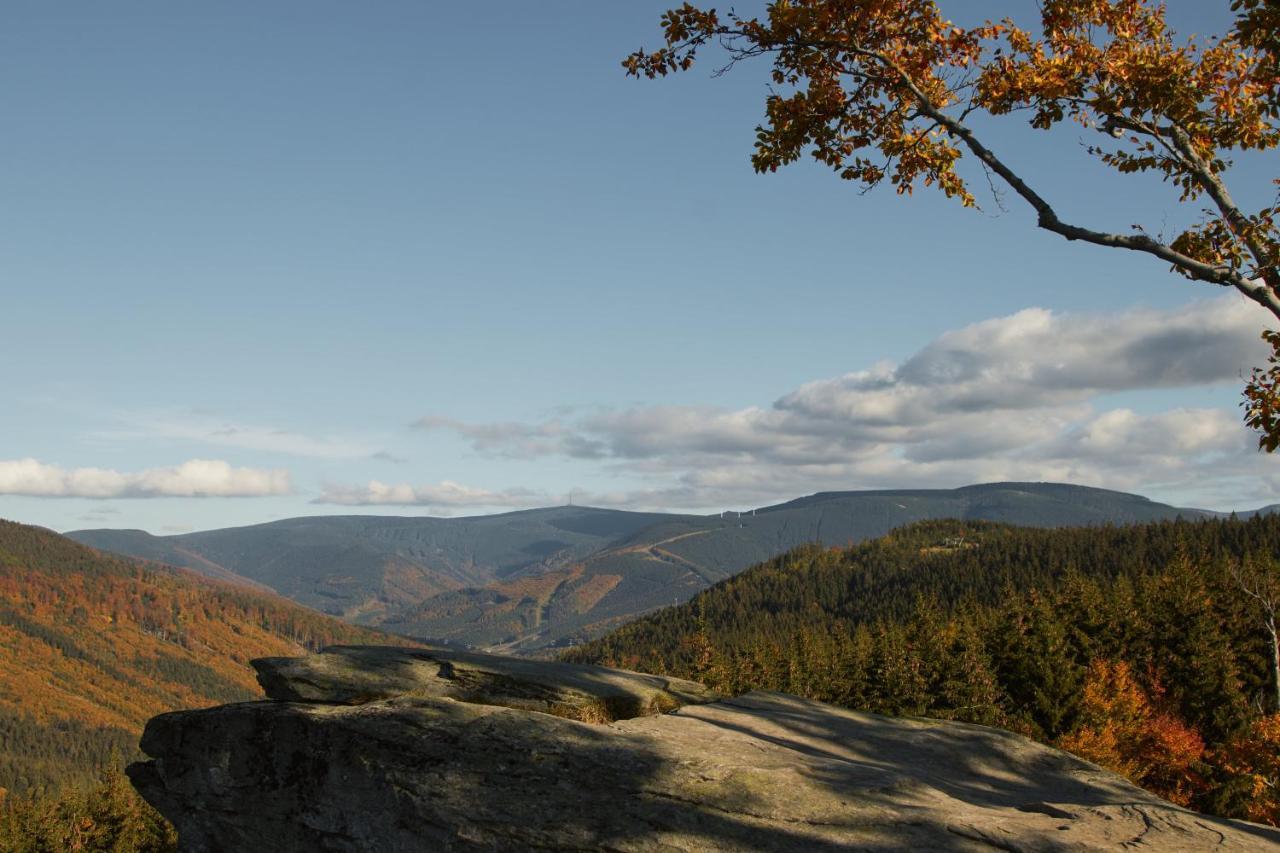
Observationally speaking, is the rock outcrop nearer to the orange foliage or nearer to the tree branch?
the tree branch

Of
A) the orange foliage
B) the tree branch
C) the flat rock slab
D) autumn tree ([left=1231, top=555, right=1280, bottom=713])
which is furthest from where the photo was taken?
the orange foliage

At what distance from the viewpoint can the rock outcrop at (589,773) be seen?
1423cm

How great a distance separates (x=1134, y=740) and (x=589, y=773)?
52.4m

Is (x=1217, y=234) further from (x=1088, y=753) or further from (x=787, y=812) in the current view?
(x=1088, y=753)

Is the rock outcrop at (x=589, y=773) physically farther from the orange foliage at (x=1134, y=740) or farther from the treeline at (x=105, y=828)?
the treeline at (x=105, y=828)

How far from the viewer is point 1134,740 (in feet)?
178

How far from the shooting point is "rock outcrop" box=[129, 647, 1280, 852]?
46.7ft

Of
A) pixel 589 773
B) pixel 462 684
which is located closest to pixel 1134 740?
pixel 462 684

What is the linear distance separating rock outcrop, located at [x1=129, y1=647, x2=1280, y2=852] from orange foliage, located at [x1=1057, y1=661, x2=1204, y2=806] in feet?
114

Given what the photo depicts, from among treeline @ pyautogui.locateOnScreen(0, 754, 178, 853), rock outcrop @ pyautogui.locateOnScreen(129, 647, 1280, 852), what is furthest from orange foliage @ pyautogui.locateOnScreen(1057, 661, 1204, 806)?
treeline @ pyautogui.locateOnScreen(0, 754, 178, 853)

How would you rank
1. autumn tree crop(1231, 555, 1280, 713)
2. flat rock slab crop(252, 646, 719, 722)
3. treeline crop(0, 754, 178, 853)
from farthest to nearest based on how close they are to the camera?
treeline crop(0, 754, 178, 853), autumn tree crop(1231, 555, 1280, 713), flat rock slab crop(252, 646, 719, 722)

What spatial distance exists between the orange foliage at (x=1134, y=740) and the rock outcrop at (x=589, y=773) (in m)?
34.7

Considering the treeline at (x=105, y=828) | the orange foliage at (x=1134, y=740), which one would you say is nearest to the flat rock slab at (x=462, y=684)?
the orange foliage at (x=1134, y=740)

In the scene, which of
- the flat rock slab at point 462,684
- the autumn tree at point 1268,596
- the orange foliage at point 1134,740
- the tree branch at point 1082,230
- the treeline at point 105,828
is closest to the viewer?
the tree branch at point 1082,230
